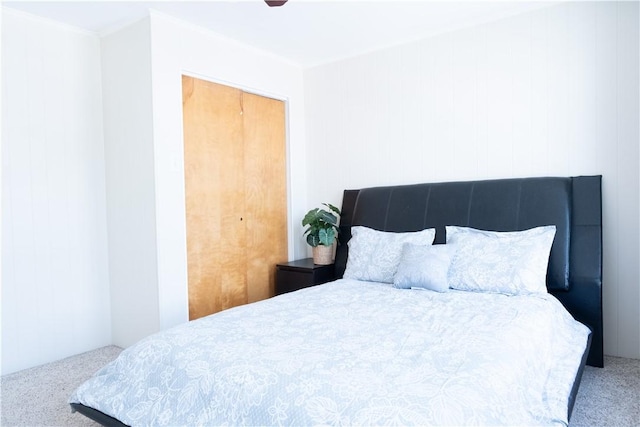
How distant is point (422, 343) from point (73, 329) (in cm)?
278

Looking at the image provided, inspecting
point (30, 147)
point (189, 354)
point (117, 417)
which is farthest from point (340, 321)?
point (30, 147)

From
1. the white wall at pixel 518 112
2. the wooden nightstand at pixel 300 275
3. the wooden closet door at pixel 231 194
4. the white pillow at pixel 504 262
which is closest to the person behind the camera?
the white pillow at pixel 504 262

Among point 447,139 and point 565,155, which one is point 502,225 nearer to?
point 565,155

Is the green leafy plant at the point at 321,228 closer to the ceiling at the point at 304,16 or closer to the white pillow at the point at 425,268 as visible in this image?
the white pillow at the point at 425,268

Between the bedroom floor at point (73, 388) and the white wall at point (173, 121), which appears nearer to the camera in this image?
the bedroom floor at point (73, 388)

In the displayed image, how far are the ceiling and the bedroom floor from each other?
2496 millimetres

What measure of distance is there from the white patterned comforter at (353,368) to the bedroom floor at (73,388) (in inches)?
11.8

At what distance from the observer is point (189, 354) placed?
1.77 metres

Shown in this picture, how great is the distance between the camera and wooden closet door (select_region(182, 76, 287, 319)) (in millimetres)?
3449

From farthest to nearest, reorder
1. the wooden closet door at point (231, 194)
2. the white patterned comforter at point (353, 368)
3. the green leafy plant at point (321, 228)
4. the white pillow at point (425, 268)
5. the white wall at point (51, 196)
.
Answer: the green leafy plant at point (321, 228) < the wooden closet door at point (231, 194) < the white wall at point (51, 196) < the white pillow at point (425, 268) < the white patterned comforter at point (353, 368)

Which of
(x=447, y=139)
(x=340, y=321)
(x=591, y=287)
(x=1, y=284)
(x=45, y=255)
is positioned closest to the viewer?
(x=340, y=321)

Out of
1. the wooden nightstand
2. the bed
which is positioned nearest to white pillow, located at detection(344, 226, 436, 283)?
the bed

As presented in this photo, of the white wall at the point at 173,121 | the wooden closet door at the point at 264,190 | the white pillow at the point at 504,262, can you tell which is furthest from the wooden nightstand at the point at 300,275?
the white pillow at the point at 504,262

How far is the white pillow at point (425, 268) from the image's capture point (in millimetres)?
2785
